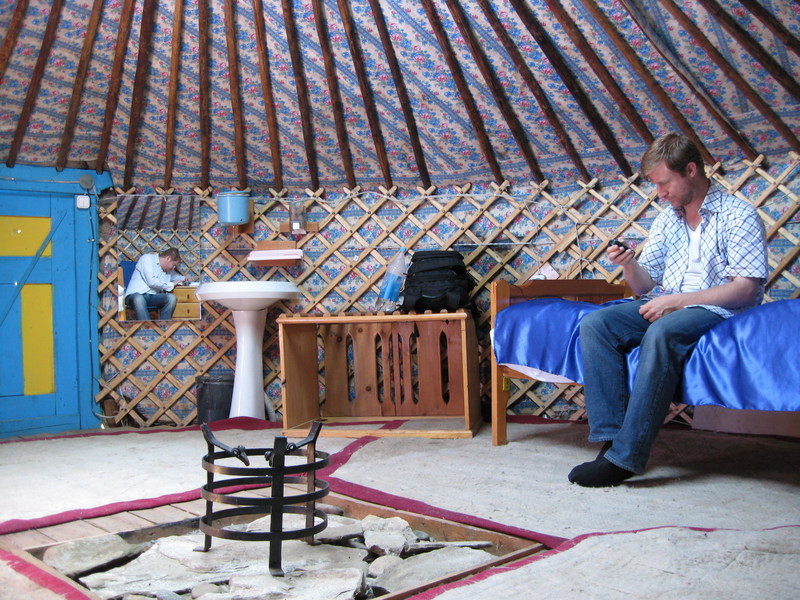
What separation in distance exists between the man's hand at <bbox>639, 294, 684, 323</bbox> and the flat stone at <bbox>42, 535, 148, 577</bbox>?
1.26 meters

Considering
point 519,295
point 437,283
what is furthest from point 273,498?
point 437,283

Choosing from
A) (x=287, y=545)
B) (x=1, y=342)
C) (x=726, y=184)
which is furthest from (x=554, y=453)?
(x=1, y=342)

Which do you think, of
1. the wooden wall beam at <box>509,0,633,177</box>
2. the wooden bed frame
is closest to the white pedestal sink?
the wooden bed frame

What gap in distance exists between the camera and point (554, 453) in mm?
2174

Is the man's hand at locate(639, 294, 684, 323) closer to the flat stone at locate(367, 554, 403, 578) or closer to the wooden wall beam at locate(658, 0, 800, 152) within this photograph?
the flat stone at locate(367, 554, 403, 578)

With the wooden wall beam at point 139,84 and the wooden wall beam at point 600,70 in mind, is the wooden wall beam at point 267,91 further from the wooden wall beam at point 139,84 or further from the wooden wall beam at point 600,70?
the wooden wall beam at point 600,70

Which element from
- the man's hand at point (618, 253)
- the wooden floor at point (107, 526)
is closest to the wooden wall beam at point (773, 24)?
the man's hand at point (618, 253)

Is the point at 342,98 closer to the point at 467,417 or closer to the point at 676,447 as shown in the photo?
the point at 467,417

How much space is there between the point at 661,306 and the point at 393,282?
59.2 inches

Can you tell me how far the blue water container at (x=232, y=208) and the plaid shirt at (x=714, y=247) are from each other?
1.99 meters

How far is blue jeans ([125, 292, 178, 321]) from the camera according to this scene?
336cm

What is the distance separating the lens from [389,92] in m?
2.99

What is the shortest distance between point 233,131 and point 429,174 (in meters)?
0.91

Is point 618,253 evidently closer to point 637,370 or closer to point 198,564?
point 637,370
